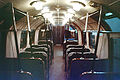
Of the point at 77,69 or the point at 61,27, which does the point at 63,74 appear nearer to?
the point at 77,69

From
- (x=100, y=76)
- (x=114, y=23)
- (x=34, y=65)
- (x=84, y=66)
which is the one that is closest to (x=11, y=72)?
(x=34, y=65)

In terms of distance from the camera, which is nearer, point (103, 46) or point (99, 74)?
point (99, 74)

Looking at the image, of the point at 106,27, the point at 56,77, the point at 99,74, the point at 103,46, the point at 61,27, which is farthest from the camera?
the point at 61,27

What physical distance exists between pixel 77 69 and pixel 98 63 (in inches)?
25.0

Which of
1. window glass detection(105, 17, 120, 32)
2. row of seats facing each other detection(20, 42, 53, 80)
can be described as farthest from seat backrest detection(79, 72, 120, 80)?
window glass detection(105, 17, 120, 32)

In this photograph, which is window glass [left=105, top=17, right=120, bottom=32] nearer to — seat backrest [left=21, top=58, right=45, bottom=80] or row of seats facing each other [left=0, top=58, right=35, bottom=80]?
seat backrest [left=21, top=58, right=45, bottom=80]

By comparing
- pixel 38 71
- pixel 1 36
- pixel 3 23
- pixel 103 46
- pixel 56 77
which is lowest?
pixel 56 77

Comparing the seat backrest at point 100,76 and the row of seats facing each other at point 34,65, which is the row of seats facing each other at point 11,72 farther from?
the seat backrest at point 100,76

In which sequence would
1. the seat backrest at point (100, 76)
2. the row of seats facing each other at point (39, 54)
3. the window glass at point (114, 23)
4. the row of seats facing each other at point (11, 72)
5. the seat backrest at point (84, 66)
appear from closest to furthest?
the row of seats facing each other at point (11, 72) < the seat backrest at point (100, 76) < the seat backrest at point (84, 66) < the row of seats facing each other at point (39, 54) < the window glass at point (114, 23)

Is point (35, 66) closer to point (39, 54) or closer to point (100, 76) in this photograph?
point (39, 54)

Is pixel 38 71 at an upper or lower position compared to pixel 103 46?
lower

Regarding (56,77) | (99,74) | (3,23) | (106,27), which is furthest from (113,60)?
(3,23)

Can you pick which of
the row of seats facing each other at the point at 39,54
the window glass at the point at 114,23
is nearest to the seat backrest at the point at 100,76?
the row of seats facing each other at the point at 39,54

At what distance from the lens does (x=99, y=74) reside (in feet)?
9.12
